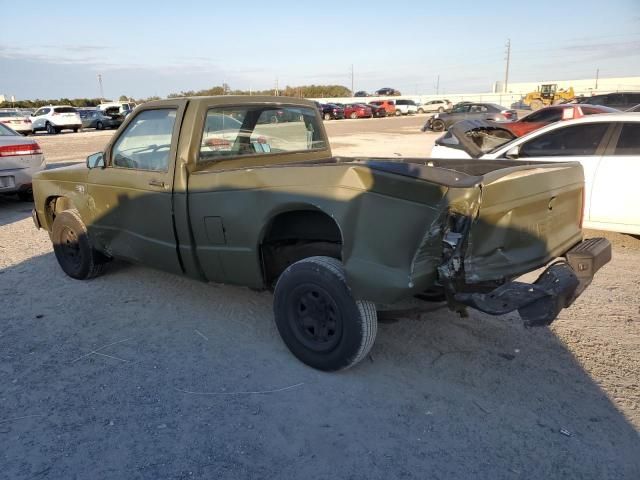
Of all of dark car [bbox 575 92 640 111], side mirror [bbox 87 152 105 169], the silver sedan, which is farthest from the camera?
dark car [bbox 575 92 640 111]

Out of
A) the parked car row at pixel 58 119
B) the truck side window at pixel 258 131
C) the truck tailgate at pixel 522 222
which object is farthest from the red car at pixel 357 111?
the truck tailgate at pixel 522 222

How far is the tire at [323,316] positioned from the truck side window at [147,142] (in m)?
1.55

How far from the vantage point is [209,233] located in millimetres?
3871

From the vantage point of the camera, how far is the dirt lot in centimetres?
265

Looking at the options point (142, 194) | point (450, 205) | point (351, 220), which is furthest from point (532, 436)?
point (142, 194)

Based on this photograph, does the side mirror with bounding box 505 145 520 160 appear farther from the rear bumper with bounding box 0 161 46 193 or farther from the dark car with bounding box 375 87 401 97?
the dark car with bounding box 375 87 401 97

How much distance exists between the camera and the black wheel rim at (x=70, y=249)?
5270 mm

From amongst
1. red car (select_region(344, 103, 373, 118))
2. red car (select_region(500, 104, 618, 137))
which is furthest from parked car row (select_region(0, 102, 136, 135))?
red car (select_region(500, 104, 618, 137))

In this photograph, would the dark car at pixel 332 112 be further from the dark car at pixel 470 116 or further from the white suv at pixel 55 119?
→ the white suv at pixel 55 119

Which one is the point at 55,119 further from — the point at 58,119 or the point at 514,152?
the point at 514,152

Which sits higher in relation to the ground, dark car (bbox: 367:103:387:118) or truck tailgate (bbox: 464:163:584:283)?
truck tailgate (bbox: 464:163:584:283)

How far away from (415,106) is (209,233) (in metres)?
52.7

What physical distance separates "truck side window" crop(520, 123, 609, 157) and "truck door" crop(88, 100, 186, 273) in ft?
15.6

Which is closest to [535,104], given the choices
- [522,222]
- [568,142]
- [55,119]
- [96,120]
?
[96,120]
